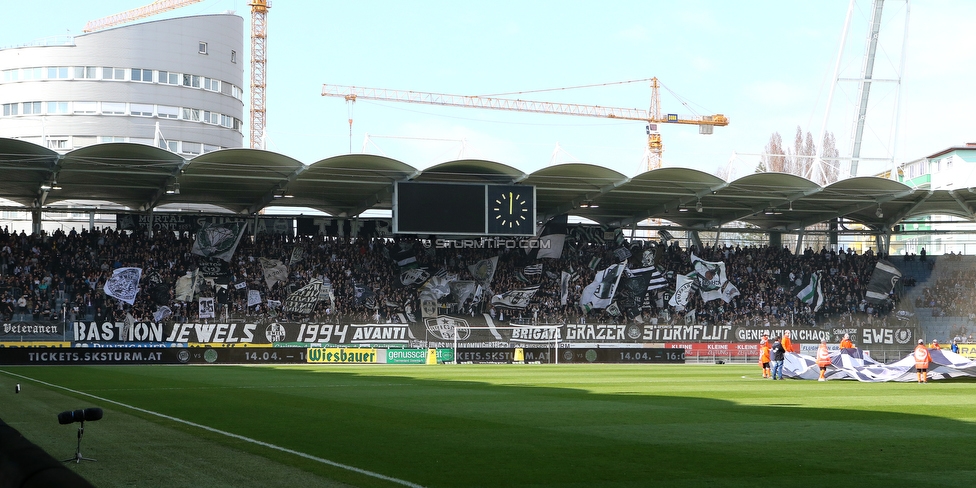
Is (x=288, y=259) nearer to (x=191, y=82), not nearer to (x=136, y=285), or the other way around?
Answer: (x=136, y=285)

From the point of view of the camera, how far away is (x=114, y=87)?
84188 mm

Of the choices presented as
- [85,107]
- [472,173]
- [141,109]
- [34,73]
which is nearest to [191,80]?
[141,109]

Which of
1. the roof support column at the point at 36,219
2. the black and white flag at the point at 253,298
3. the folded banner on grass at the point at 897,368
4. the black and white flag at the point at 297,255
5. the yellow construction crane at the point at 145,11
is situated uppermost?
the yellow construction crane at the point at 145,11

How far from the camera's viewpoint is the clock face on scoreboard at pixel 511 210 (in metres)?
48.0

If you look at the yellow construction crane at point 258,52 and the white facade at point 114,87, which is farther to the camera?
the yellow construction crane at point 258,52

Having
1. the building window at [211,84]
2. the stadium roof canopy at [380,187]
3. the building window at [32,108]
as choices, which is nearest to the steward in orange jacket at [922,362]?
the stadium roof canopy at [380,187]

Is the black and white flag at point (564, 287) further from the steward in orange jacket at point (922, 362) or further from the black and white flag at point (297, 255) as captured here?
the steward in orange jacket at point (922, 362)

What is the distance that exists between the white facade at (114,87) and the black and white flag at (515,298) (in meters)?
44.1

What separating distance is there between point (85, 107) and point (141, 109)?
462cm

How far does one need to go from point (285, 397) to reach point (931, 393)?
50.1ft

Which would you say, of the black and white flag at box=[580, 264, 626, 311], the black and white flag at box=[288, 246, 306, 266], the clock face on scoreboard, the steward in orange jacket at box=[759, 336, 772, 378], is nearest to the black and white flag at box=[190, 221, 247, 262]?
the black and white flag at box=[288, 246, 306, 266]

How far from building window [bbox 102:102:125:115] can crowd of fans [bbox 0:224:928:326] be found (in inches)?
1429

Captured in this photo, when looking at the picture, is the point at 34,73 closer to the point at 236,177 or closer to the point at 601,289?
the point at 236,177

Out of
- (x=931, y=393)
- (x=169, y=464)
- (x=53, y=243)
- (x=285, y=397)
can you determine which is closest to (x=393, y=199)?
(x=53, y=243)
